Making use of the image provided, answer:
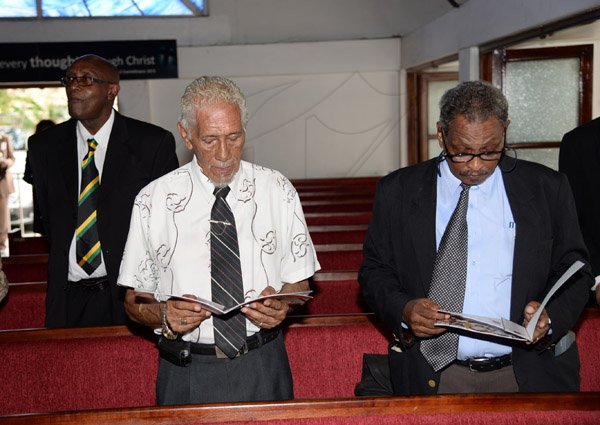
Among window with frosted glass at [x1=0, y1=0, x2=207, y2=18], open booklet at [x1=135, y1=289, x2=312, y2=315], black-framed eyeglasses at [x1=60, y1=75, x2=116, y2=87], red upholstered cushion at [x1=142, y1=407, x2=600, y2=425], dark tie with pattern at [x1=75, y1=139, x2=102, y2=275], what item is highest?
window with frosted glass at [x1=0, y1=0, x2=207, y2=18]

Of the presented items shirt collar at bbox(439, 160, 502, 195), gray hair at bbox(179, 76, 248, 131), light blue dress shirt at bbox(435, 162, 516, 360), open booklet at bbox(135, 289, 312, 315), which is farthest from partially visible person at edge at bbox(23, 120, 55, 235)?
light blue dress shirt at bbox(435, 162, 516, 360)

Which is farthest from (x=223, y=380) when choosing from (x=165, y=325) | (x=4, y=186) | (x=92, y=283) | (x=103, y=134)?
(x=4, y=186)

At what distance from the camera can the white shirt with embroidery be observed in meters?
1.84

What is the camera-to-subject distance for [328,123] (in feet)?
31.4

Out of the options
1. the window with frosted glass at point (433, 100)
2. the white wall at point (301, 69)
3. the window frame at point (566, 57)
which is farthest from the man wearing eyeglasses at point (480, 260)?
the white wall at point (301, 69)

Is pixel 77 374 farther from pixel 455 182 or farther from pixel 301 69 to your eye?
pixel 301 69

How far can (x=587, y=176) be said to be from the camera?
8.47 feet

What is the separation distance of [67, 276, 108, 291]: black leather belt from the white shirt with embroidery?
34.1 inches

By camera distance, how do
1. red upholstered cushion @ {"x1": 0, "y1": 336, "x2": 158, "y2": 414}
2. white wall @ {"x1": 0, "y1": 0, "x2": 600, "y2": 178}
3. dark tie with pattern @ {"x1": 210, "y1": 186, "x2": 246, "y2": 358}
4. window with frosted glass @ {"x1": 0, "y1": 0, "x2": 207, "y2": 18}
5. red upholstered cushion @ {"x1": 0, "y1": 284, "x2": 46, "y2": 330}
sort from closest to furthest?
dark tie with pattern @ {"x1": 210, "y1": 186, "x2": 246, "y2": 358}
red upholstered cushion @ {"x1": 0, "y1": 336, "x2": 158, "y2": 414}
red upholstered cushion @ {"x1": 0, "y1": 284, "x2": 46, "y2": 330}
window with frosted glass @ {"x1": 0, "y1": 0, "x2": 207, "y2": 18}
white wall @ {"x1": 0, "y1": 0, "x2": 600, "y2": 178}

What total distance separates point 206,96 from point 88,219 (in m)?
1.10

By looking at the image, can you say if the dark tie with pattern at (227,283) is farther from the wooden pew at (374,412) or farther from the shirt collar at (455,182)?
the shirt collar at (455,182)

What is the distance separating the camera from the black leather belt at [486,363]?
1.94 m

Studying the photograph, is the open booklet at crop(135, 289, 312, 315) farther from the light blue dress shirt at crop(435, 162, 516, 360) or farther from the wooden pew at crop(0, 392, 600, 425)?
the light blue dress shirt at crop(435, 162, 516, 360)

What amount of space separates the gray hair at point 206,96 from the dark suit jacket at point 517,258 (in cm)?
53
